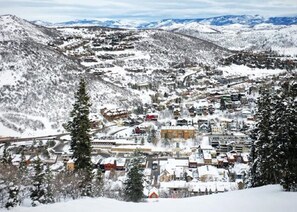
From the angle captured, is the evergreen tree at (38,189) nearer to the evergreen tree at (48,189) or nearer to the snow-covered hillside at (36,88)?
the evergreen tree at (48,189)

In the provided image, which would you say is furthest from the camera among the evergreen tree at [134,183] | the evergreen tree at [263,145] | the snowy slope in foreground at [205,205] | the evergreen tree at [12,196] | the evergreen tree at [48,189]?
the evergreen tree at [263,145]

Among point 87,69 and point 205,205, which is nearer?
point 205,205

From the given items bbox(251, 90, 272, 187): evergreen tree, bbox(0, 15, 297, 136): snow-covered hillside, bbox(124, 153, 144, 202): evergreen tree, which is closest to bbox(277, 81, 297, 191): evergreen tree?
bbox(251, 90, 272, 187): evergreen tree

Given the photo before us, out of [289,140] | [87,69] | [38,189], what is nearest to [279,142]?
[289,140]

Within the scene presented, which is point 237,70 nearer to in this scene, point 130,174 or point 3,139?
point 3,139

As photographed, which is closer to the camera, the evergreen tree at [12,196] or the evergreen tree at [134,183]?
the evergreen tree at [12,196]

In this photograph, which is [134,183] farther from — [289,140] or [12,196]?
[289,140]

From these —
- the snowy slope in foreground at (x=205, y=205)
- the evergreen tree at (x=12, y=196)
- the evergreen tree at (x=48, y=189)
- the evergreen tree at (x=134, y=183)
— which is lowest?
the evergreen tree at (x=134, y=183)


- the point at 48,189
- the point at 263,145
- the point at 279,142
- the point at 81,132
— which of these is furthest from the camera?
the point at 263,145

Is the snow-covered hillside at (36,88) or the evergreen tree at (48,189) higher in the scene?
the evergreen tree at (48,189)

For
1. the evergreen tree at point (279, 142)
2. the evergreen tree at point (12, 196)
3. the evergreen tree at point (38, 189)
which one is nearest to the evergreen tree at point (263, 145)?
the evergreen tree at point (279, 142)

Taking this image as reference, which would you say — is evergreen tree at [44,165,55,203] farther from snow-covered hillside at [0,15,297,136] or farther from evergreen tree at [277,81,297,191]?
snow-covered hillside at [0,15,297,136]
